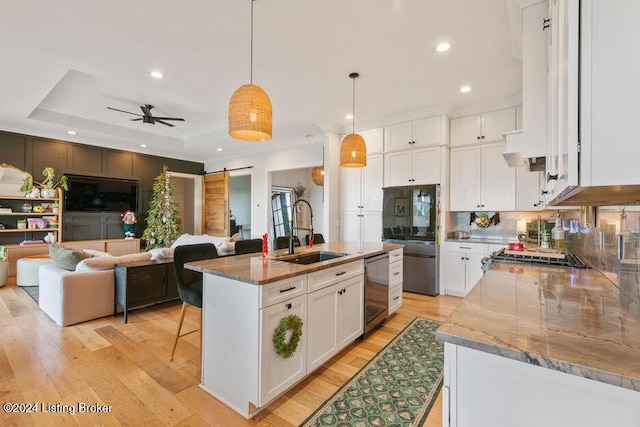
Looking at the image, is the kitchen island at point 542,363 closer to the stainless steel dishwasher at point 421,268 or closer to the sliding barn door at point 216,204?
the stainless steel dishwasher at point 421,268

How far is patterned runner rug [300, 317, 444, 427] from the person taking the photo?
70.8 inches

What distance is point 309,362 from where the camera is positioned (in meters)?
2.12

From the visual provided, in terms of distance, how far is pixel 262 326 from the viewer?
1738 mm

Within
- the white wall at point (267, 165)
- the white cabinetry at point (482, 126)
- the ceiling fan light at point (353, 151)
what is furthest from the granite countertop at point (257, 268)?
the white wall at point (267, 165)

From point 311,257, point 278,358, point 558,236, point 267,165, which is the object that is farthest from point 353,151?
point 267,165

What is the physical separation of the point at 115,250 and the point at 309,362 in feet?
20.5

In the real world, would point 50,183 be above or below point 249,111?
below

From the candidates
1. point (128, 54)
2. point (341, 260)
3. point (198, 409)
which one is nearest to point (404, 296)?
point (341, 260)

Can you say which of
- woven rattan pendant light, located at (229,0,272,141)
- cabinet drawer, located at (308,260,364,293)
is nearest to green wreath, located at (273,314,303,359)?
cabinet drawer, located at (308,260,364,293)

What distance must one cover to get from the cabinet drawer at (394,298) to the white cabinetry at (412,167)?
1.84 metres

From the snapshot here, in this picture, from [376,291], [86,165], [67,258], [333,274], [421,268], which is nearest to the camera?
[333,274]

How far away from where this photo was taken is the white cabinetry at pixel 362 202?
497cm

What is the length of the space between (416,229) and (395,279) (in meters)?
1.30

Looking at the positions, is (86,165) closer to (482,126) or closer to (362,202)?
(362,202)
